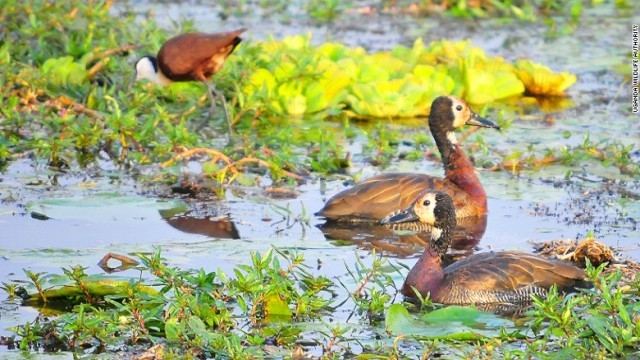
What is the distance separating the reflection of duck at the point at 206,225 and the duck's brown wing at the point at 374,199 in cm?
65

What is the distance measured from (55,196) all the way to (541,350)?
4405 millimetres

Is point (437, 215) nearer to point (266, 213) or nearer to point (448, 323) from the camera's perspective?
point (448, 323)

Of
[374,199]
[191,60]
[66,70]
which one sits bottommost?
[374,199]

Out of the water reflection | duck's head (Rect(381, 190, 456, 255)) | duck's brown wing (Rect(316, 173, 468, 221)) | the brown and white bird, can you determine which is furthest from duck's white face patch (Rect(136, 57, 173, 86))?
duck's head (Rect(381, 190, 456, 255))

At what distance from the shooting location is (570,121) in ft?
40.9

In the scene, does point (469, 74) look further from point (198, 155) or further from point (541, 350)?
point (541, 350)

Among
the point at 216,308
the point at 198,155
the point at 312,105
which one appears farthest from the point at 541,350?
the point at 312,105

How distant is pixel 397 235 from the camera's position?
9211 millimetres

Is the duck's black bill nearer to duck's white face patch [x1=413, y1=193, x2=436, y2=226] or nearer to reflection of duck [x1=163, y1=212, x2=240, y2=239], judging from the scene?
duck's white face patch [x1=413, y1=193, x2=436, y2=226]

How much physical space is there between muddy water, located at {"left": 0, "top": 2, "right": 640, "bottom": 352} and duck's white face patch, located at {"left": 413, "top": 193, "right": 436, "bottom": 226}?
1.39ft

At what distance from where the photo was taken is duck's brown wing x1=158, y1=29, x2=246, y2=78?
11758 millimetres

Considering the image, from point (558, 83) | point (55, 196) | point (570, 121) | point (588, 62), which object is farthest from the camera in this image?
point (588, 62)

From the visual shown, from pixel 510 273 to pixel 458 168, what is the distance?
232 cm

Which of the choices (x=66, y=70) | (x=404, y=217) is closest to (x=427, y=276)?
(x=404, y=217)
